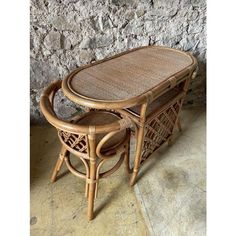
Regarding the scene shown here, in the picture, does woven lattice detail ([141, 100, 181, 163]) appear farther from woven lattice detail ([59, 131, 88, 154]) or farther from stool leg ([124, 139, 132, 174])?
woven lattice detail ([59, 131, 88, 154])

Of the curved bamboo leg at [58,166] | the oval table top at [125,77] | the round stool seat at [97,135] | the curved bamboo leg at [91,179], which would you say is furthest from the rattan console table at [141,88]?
the curved bamboo leg at [58,166]

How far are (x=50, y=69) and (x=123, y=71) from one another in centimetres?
A: 72

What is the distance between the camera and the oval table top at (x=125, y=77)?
4.28ft

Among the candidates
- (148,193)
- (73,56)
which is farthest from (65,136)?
(73,56)

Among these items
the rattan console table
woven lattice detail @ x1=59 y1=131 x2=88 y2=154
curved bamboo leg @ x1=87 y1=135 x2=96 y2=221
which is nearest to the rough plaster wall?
the rattan console table

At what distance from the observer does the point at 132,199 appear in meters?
1.64

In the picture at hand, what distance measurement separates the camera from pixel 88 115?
5.41ft

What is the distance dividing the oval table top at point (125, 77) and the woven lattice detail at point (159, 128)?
233mm

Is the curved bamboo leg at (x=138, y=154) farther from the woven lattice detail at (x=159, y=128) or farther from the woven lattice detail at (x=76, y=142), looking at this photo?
the woven lattice detail at (x=76, y=142)

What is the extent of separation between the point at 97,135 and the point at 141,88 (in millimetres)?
390

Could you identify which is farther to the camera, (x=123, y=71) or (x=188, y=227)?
(x=123, y=71)

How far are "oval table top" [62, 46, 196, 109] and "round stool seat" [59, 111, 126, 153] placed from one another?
252mm

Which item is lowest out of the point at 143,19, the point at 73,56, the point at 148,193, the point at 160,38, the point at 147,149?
the point at 148,193

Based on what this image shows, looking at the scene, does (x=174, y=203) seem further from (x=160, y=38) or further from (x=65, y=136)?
(x=160, y=38)
